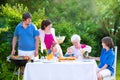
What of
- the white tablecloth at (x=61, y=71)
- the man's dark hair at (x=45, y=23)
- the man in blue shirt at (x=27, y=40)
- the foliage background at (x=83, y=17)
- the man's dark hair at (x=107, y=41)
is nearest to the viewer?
the white tablecloth at (x=61, y=71)

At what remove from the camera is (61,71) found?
6.73 metres

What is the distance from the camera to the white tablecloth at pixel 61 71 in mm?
6676

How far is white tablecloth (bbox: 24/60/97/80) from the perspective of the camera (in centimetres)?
668

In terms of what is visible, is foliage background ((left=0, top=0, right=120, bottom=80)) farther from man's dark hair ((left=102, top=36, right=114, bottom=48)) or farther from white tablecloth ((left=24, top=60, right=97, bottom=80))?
white tablecloth ((left=24, top=60, right=97, bottom=80))

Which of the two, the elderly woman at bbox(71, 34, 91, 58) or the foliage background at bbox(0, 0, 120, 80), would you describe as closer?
the elderly woman at bbox(71, 34, 91, 58)

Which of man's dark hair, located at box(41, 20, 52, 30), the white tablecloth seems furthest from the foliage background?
the white tablecloth

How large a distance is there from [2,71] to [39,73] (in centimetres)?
215

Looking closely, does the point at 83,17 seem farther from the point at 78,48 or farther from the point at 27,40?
the point at 78,48

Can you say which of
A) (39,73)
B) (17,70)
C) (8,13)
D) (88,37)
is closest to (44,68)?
(39,73)

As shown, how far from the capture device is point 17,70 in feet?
28.1

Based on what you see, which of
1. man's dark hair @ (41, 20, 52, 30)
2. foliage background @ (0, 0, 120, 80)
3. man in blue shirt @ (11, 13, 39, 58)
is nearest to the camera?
man in blue shirt @ (11, 13, 39, 58)

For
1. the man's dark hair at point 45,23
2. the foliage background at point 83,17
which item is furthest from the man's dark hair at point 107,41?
the foliage background at point 83,17

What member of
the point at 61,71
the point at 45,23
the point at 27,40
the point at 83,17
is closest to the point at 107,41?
the point at 61,71

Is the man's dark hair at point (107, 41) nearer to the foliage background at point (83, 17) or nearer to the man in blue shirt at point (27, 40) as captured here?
the man in blue shirt at point (27, 40)
